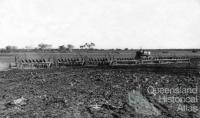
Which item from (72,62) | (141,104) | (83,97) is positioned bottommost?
(141,104)

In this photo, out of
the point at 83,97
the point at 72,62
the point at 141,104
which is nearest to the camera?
the point at 141,104

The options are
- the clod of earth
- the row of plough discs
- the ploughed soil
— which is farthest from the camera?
the row of plough discs

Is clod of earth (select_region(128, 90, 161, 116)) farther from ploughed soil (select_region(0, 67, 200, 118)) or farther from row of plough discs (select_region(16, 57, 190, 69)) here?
row of plough discs (select_region(16, 57, 190, 69))

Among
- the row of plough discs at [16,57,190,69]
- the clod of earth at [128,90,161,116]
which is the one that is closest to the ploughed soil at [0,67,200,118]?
the clod of earth at [128,90,161,116]

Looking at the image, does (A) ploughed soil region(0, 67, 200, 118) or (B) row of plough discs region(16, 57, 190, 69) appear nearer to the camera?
(A) ploughed soil region(0, 67, 200, 118)

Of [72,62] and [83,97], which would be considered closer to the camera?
[83,97]

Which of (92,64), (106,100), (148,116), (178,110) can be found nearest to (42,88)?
(106,100)

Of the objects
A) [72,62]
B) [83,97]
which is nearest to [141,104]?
[83,97]

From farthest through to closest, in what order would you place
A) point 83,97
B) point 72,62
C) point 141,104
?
point 72,62
point 83,97
point 141,104

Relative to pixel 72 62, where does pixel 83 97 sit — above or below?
A: below

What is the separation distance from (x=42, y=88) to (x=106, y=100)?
13.9 feet

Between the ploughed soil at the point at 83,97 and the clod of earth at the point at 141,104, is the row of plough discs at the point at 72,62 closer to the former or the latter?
the ploughed soil at the point at 83,97

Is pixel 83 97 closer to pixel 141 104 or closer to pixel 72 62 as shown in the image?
pixel 141 104

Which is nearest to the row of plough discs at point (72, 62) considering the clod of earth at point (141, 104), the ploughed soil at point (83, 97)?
the ploughed soil at point (83, 97)
